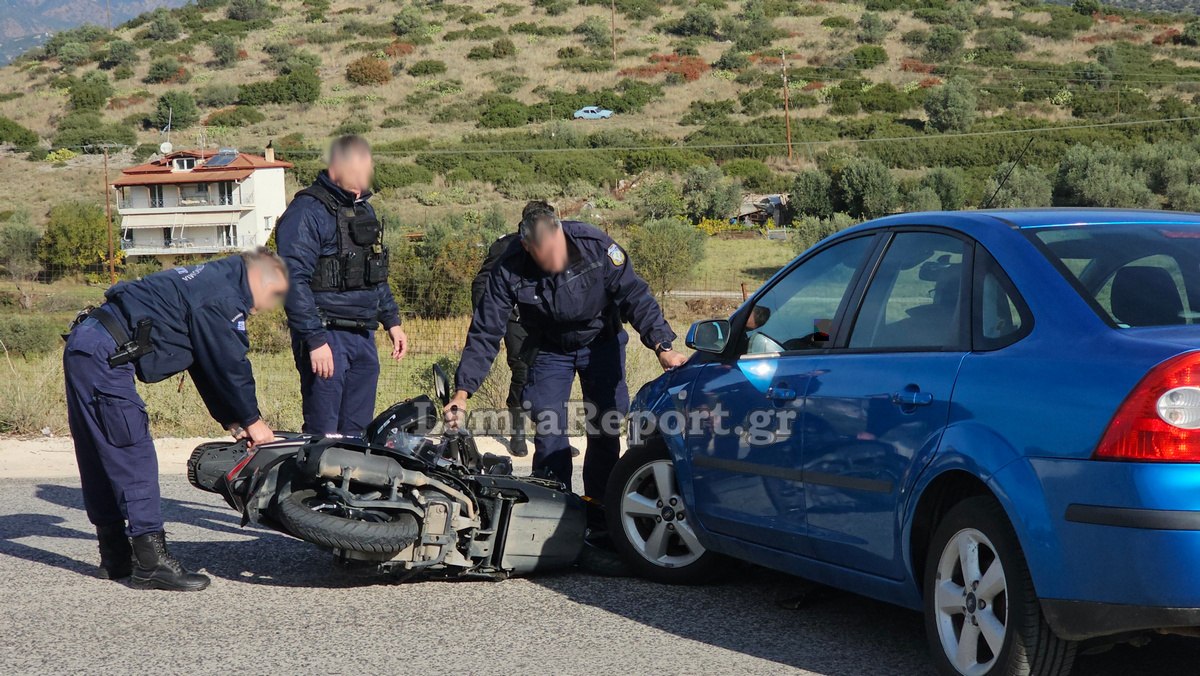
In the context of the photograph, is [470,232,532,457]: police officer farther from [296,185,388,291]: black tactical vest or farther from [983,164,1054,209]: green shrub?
[983,164,1054,209]: green shrub

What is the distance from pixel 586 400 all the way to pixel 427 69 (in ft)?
213

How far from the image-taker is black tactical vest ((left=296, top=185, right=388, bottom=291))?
695cm

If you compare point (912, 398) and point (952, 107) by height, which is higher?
point (952, 107)

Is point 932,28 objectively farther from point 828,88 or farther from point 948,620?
point 948,620

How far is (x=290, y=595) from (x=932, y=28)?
7188 centimetres

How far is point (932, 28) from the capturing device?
71.9 metres

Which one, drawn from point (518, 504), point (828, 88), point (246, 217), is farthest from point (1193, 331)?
point (828, 88)

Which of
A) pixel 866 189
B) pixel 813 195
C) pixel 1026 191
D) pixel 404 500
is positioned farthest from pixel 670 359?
pixel 813 195

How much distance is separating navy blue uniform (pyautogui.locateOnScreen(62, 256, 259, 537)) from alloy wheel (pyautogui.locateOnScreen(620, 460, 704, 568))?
6.16 feet

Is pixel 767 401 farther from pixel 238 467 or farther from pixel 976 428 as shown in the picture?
pixel 238 467

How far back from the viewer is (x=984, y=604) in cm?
403

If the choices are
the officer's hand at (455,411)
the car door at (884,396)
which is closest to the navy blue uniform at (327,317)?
the officer's hand at (455,411)

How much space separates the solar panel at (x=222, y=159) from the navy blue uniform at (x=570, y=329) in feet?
133

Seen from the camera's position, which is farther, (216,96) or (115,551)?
(216,96)
